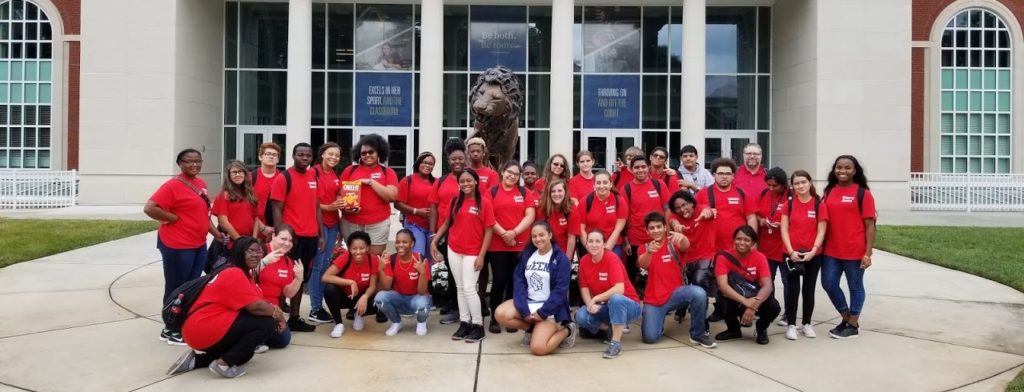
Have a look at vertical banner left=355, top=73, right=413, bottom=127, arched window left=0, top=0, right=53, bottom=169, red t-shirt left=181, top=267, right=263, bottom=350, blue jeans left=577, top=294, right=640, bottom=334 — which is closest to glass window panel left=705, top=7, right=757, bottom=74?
vertical banner left=355, top=73, right=413, bottom=127

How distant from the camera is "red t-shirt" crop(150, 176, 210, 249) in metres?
5.60

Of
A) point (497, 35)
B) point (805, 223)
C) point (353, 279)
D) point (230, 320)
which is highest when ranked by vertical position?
point (497, 35)

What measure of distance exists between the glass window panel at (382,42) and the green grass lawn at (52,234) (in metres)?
11.7

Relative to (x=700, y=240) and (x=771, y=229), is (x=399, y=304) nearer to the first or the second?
(x=700, y=240)

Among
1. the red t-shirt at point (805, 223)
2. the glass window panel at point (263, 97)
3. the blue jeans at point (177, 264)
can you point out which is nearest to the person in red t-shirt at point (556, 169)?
the red t-shirt at point (805, 223)

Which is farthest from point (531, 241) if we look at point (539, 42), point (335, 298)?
point (539, 42)

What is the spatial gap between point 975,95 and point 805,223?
75.8ft

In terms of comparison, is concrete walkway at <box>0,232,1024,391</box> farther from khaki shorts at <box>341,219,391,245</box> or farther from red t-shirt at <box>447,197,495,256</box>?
khaki shorts at <box>341,219,391,245</box>

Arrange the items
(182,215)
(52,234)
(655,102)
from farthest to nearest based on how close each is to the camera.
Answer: (655,102) → (52,234) → (182,215)

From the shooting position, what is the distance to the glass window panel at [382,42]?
25234 millimetres

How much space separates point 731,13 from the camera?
25.6m

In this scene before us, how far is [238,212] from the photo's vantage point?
6078 millimetres

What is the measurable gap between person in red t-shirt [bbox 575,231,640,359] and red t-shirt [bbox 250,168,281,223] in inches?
120

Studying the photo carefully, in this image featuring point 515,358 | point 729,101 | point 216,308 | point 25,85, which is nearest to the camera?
point 216,308
